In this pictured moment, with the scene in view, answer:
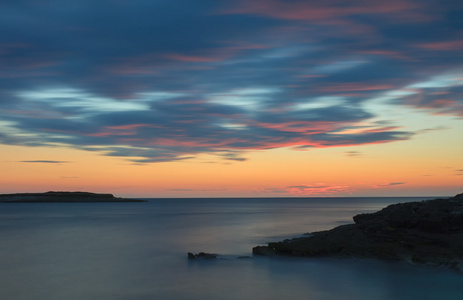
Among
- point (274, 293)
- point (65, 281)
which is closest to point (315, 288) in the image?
point (274, 293)

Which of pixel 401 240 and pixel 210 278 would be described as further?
pixel 401 240

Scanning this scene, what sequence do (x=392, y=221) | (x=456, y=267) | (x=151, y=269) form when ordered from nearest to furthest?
(x=456, y=267)
(x=151, y=269)
(x=392, y=221)

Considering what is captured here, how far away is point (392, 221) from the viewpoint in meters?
29.6

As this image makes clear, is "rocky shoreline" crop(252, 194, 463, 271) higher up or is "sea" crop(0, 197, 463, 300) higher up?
"rocky shoreline" crop(252, 194, 463, 271)

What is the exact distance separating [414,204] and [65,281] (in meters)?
26.1

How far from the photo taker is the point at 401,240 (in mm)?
27875

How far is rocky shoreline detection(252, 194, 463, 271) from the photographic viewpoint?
26.0m

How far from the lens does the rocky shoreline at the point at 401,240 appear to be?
26.0 m

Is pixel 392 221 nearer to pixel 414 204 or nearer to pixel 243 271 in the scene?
pixel 414 204

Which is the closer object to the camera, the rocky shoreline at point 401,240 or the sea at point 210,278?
the sea at point 210,278

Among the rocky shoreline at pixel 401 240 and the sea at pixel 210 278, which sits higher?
the rocky shoreline at pixel 401 240

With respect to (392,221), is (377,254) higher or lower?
lower

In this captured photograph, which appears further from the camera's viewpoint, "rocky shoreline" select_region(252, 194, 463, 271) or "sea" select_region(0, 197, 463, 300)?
"rocky shoreline" select_region(252, 194, 463, 271)

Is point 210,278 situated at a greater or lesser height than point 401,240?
lesser
